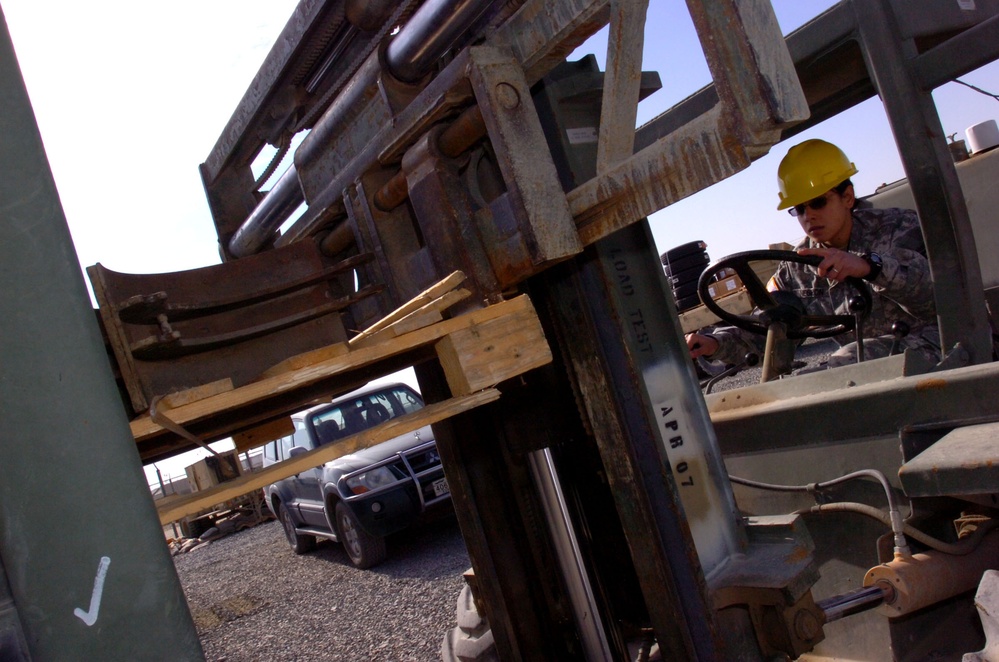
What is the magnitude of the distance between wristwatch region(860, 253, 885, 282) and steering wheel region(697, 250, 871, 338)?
0.09 metres

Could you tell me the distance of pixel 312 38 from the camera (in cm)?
244

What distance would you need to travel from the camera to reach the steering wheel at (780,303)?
2787mm

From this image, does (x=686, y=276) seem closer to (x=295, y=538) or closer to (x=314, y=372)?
(x=295, y=538)

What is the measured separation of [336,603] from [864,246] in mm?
5413

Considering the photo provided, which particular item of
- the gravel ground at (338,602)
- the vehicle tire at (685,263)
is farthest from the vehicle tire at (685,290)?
the gravel ground at (338,602)

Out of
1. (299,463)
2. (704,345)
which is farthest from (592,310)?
(704,345)

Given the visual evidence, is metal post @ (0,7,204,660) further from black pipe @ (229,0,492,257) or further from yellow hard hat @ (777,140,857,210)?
yellow hard hat @ (777,140,857,210)

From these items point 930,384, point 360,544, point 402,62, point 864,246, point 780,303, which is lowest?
point 360,544

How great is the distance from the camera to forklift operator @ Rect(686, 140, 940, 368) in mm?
2672

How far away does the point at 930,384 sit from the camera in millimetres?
2223

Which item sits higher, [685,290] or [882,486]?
[685,290]

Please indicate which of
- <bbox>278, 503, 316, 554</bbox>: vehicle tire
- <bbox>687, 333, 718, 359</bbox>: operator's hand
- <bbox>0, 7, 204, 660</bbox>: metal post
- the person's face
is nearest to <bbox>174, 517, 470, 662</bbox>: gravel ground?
<bbox>278, 503, 316, 554</bbox>: vehicle tire

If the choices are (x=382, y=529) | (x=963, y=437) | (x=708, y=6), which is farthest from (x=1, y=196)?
(x=382, y=529)

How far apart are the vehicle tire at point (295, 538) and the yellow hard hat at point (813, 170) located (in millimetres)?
8490
